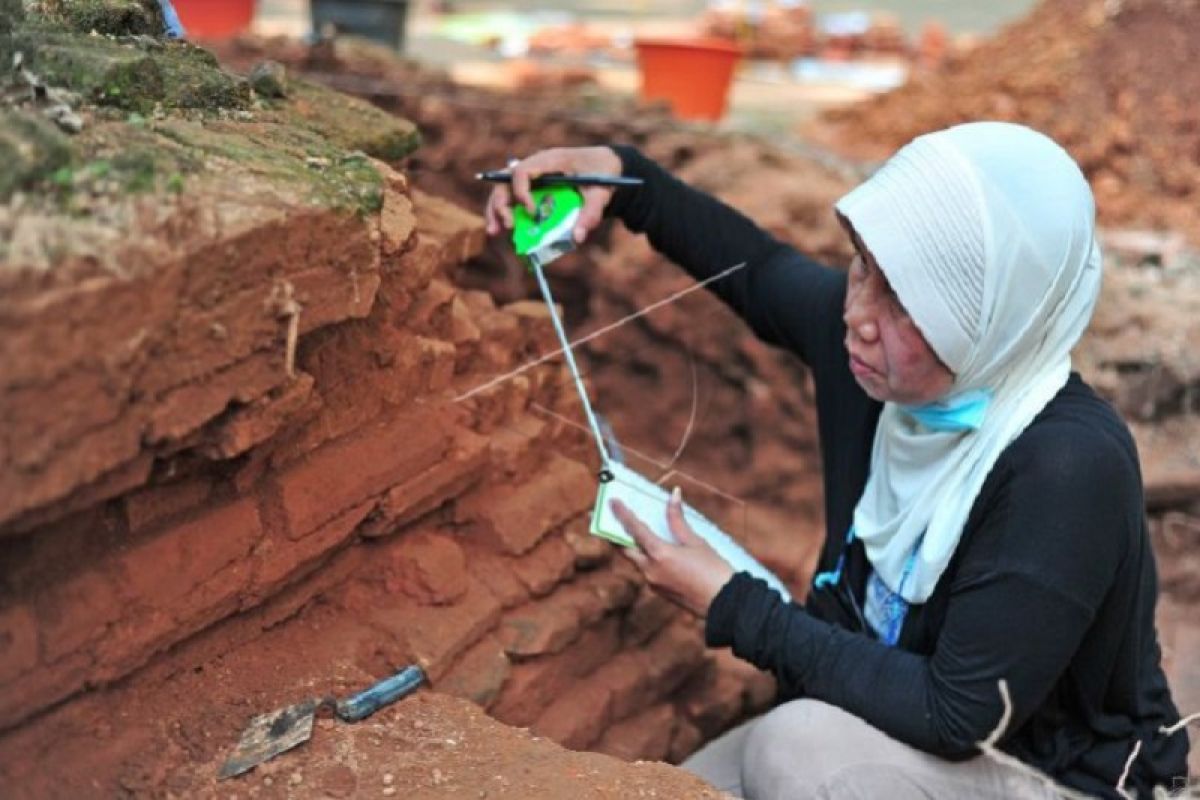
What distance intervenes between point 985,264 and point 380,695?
129cm

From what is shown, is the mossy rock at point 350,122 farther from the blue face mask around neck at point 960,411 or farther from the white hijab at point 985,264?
the blue face mask around neck at point 960,411

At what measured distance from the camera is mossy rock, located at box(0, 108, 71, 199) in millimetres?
1732

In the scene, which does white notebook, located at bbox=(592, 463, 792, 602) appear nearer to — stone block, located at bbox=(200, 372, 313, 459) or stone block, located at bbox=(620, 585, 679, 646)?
stone block, located at bbox=(620, 585, 679, 646)

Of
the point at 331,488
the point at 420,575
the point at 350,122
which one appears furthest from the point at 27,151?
the point at 420,575

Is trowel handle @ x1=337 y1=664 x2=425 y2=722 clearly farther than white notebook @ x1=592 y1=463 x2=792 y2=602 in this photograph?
No

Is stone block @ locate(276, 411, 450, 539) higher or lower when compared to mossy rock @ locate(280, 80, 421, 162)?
lower

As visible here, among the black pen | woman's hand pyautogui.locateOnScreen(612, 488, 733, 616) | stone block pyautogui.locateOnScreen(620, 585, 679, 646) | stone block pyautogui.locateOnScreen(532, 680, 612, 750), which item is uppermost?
the black pen

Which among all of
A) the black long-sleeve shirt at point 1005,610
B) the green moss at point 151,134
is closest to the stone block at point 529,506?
the black long-sleeve shirt at point 1005,610

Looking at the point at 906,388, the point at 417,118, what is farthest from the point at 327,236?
the point at 417,118

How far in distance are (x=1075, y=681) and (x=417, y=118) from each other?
389 cm

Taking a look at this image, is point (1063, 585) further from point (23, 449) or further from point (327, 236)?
point (23, 449)

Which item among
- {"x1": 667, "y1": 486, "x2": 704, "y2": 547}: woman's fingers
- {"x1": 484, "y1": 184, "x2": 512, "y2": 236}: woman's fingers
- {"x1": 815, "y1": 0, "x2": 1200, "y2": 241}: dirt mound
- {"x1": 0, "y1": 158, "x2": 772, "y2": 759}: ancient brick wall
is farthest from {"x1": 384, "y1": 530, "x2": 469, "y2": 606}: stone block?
{"x1": 815, "y1": 0, "x2": 1200, "y2": 241}: dirt mound

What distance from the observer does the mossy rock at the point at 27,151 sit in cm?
173

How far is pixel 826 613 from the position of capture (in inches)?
109
